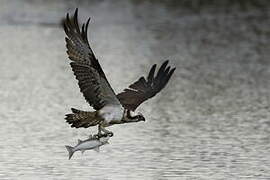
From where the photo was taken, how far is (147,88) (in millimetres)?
9492

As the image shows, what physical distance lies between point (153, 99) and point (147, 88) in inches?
155

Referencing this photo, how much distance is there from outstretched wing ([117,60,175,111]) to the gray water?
0.58 meters

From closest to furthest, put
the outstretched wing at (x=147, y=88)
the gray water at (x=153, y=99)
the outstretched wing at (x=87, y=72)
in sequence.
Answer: the outstretched wing at (x=87, y=72), the outstretched wing at (x=147, y=88), the gray water at (x=153, y=99)

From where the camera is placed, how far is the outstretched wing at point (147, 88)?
30.2ft

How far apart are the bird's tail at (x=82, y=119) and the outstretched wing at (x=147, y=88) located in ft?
1.76

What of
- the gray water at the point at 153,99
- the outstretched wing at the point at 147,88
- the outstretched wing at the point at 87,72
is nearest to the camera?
the outstretched wing at the point at 87,72

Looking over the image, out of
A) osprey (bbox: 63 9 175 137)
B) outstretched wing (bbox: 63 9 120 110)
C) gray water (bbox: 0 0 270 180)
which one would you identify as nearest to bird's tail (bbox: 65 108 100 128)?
osprey (bbox: 63 9 175 137)

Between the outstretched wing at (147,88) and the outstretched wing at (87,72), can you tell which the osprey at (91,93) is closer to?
the outstretched wing at (87,72)

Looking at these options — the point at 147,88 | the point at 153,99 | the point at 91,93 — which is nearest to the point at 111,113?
the point at 91,93

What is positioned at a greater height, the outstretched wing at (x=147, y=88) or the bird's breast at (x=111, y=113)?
the outstretched wing at (x=147, y=88)

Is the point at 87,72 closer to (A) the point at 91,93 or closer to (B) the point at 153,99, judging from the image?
(A) the point at 91,93

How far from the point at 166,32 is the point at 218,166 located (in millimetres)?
11582

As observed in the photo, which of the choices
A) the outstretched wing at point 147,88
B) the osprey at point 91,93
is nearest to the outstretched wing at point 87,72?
the osprey at point 91,93

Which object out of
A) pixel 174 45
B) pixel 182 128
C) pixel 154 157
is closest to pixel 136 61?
pixel 174 45
